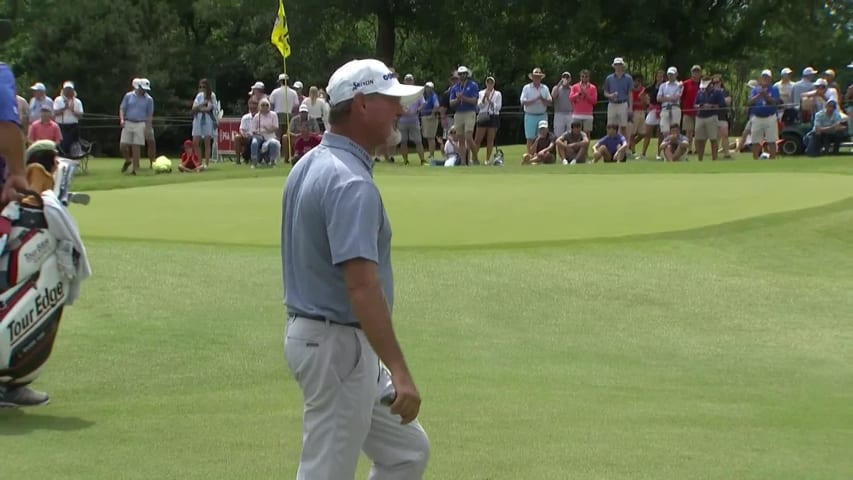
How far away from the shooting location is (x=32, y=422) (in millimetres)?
7484

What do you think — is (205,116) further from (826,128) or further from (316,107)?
(826,128)

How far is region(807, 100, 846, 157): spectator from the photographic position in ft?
89.3

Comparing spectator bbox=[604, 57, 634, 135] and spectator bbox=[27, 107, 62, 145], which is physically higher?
spectator bbox=[604, 57, 634, 135]

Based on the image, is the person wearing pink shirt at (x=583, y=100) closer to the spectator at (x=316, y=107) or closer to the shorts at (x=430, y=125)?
the shorts at (x=430, y=125)

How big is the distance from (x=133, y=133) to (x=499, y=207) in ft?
42.9

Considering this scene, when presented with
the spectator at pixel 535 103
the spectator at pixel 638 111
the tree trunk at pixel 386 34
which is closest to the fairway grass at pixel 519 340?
the spectator at pixel 535 103

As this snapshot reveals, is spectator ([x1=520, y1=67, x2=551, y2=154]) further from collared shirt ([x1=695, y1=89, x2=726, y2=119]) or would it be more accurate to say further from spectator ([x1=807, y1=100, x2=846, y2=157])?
spectator ([x1=807, y1=100, x2=846, y2=157])

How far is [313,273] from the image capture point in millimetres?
4539

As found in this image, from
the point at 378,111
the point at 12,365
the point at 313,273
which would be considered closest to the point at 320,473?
the point at 313,273

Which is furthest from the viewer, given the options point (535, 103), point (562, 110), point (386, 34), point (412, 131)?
point (386, 34)

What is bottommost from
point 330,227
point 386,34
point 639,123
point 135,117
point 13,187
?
point 639,123

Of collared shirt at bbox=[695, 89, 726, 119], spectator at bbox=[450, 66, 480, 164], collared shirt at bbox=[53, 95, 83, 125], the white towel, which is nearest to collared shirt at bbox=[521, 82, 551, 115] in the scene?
spectator at bbox=[450, 66, 480, 164]

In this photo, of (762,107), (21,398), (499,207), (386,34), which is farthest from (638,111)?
(21,398)

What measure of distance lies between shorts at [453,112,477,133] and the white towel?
20.0m
